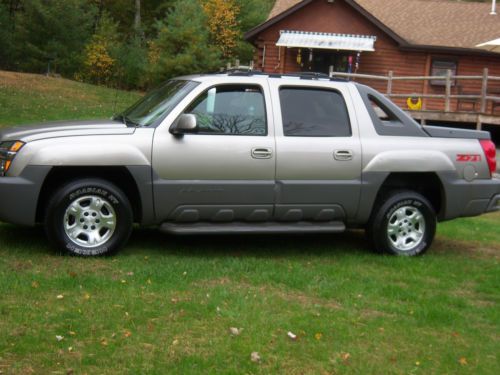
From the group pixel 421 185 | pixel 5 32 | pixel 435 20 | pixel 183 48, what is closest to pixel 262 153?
pixel 421 185

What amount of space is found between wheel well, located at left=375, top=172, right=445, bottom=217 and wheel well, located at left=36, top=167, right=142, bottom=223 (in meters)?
2.49

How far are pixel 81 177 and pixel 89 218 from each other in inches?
14.8

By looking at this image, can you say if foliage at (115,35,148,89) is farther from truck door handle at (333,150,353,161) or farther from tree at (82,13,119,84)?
truck door handle at (333,150,353,161)

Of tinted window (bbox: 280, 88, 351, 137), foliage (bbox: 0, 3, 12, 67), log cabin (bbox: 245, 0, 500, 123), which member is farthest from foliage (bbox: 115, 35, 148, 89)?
tinted window (bbox: 280, 88, 351, 137)

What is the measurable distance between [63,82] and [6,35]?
8.42 meters

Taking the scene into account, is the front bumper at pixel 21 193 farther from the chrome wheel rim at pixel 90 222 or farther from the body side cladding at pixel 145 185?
the body side cladding at pixel 145 185

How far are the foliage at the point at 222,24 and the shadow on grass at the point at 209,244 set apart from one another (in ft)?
104

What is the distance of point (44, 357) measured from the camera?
4199 millimetres

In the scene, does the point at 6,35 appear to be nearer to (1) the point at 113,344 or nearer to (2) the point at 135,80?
(2) the point at 135,80

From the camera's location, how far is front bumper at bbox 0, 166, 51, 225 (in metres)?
6.11

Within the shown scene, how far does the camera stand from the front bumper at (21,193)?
611 centimetres

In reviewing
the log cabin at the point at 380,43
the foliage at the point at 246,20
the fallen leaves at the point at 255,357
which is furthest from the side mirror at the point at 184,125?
the foliage at the point at 246,20

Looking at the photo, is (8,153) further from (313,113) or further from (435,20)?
(435,20)

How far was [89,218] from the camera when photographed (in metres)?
6.40
